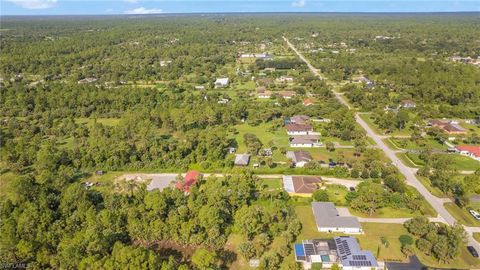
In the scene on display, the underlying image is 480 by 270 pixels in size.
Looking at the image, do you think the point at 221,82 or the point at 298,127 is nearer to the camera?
the point at 298,127

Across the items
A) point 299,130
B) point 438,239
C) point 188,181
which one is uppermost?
point 299,130

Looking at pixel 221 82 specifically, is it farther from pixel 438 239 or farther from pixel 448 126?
pixel 438 239

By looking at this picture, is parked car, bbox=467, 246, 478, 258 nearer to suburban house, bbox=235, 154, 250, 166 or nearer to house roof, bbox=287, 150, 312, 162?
house roof, bbox=287, 150, 312, 162

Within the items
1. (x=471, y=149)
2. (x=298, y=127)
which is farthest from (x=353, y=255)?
(x=471, y=149)

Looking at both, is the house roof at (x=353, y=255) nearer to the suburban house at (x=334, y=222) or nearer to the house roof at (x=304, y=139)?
Result: the suburban house at (x=334, y=222)

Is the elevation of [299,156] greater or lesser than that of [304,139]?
lesser

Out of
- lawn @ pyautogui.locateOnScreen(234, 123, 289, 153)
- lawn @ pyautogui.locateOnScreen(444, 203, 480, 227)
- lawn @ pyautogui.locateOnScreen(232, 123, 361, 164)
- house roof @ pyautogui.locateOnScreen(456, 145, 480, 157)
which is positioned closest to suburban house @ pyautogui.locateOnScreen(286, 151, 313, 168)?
lawn @ pyautogui.locateOnScreen(232, 123, 361, 164)
